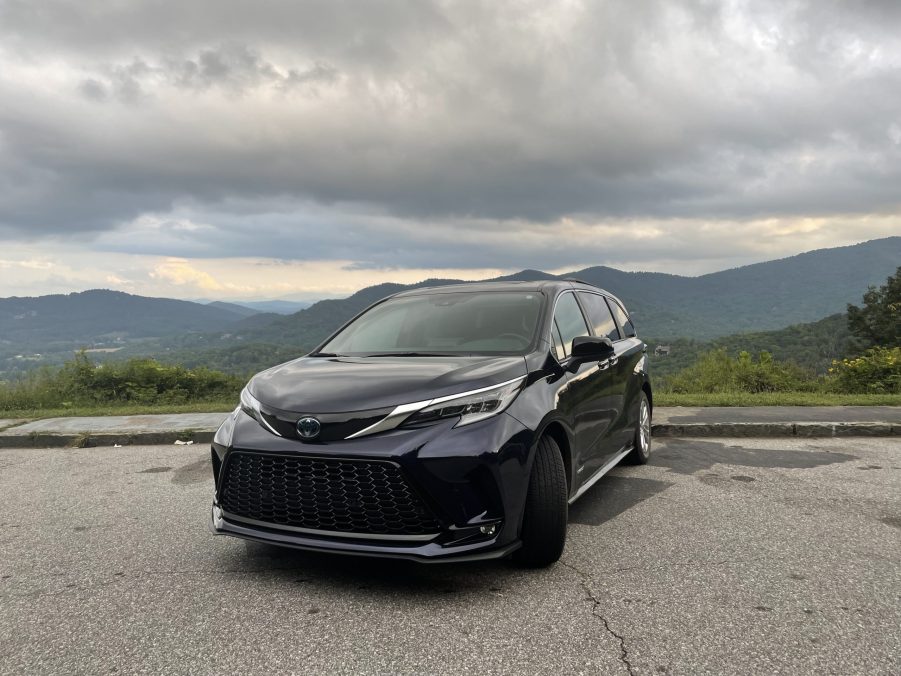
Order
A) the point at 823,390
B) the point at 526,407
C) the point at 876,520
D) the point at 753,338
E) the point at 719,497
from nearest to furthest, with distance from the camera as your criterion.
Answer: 1. the point at 526,407
2. the point at 876,520
3. the point at 719,497
4. the point at 823,390
5. the point at 753,338

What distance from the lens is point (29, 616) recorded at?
299 centimetres

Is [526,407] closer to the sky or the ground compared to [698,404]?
closer to the sky

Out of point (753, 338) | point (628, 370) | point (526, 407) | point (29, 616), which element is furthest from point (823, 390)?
point (753, 338)

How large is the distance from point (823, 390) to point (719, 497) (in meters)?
8.82

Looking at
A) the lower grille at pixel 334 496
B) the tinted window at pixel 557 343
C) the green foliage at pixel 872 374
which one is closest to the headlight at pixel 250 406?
the lower grille at pixel 334 496

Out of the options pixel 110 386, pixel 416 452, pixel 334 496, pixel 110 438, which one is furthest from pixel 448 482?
pixel 110 386

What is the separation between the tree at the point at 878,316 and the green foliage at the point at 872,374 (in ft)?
119

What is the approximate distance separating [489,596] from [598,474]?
1778 millimetres

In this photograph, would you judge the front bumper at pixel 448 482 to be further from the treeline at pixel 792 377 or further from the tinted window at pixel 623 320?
the treeline at pixel 792 377

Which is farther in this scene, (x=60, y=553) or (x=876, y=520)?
(x=876, y=520)

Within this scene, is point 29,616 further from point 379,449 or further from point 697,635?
point 697,635

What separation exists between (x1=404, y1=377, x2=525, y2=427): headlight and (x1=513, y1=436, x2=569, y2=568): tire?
0.37m

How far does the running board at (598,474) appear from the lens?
4.06 m

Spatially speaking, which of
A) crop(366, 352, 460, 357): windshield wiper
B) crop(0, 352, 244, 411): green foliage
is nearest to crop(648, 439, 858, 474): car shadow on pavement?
crop(366, 352, 460, 357): windshield wiper
